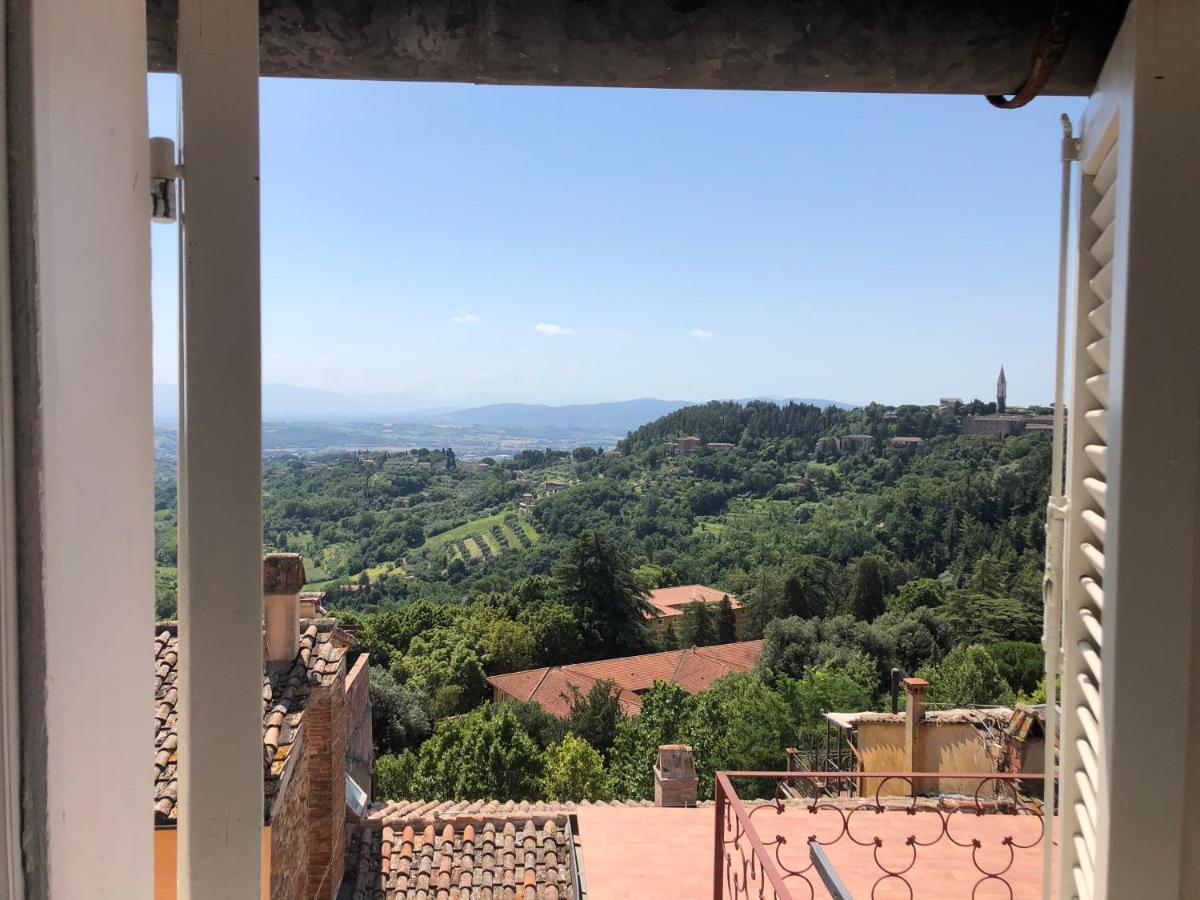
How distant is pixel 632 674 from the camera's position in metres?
29.2

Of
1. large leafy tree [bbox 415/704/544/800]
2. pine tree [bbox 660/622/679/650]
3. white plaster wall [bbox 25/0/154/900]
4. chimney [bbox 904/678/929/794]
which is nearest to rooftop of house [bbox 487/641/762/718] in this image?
pine tree [bbox 660/622/679/650]

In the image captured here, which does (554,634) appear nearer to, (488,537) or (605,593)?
(605,593)

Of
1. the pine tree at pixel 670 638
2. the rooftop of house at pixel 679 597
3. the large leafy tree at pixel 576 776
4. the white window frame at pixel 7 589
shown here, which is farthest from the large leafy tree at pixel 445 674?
the white window frame at pixel 7 589

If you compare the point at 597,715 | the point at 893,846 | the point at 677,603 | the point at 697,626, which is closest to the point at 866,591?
the point at 697,626

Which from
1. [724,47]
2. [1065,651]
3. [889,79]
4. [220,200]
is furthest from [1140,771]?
[220,200]

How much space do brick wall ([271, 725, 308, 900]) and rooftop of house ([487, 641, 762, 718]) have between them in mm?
20214

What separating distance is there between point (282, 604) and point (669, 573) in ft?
113

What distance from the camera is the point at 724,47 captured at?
42.1 inches

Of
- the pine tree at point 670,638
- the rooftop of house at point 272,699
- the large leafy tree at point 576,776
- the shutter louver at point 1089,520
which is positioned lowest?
the pine tree at point 670,638

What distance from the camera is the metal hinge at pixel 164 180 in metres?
0.86

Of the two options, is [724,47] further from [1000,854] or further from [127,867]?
[1000,854]

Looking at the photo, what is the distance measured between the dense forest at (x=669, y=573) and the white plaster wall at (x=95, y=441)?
17502mm

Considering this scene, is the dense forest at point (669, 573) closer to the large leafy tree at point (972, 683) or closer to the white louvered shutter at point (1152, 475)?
the large leafy tree at point (972, 683)

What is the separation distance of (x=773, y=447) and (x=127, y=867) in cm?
4536
